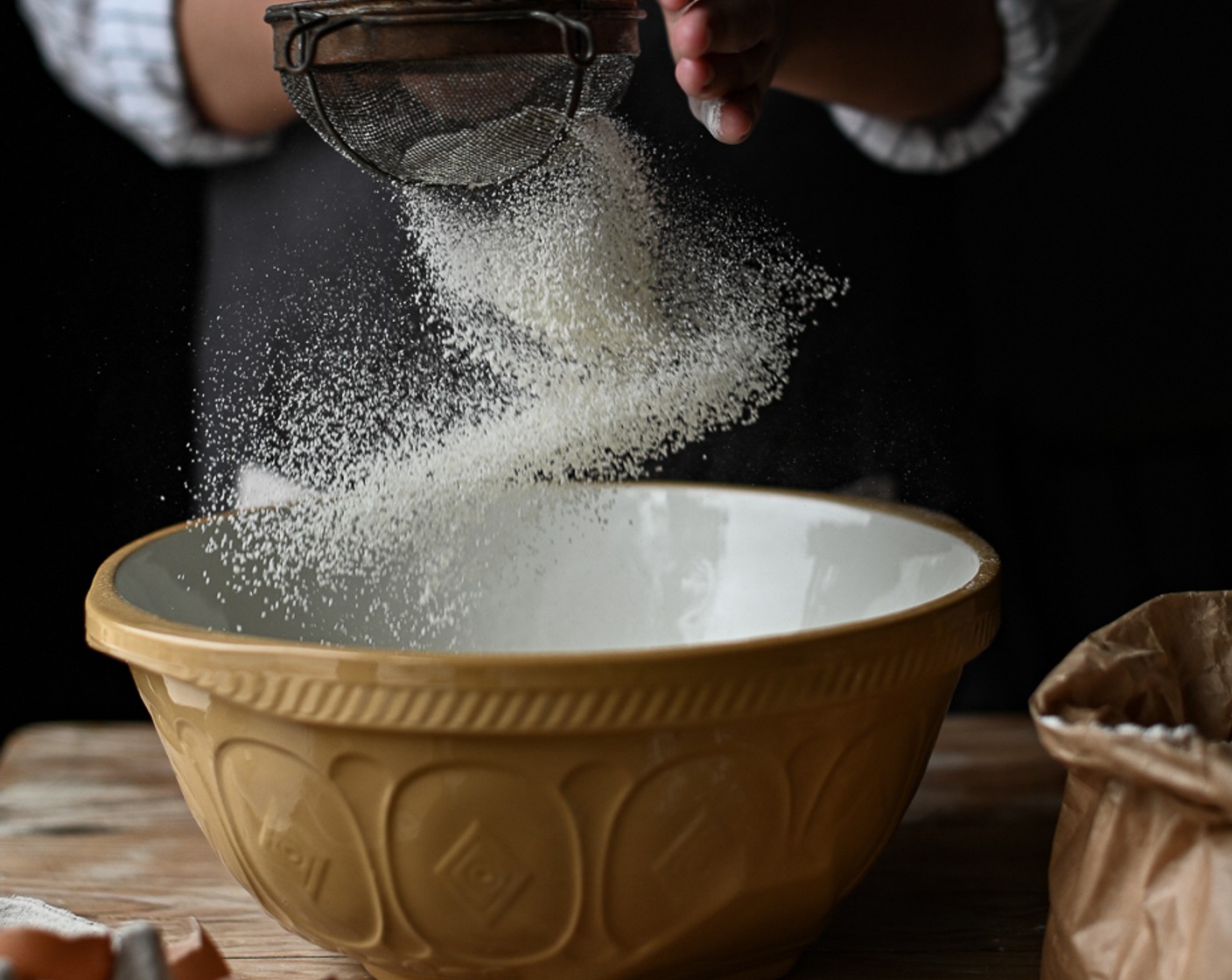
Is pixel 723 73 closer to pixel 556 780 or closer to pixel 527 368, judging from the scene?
pixel 527 368

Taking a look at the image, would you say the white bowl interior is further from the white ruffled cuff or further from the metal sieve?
the white ruffled cuff

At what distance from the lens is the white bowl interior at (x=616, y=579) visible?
73 centimetres

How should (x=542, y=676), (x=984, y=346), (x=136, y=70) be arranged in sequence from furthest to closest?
(x=984, y=346) → (x=136, y=70) → (x=542, y=676)

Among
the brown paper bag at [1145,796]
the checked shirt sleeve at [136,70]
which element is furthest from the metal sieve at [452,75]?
the checked shirt sleeve at [136,70]

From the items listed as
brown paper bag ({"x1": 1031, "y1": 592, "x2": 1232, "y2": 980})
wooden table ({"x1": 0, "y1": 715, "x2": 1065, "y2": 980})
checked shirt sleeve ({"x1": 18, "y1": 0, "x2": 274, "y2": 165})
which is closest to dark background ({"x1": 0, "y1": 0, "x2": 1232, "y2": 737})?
checked shirt sleeve ({"x1": 18, "y1": 0, "x2": 274, "y2": 165})

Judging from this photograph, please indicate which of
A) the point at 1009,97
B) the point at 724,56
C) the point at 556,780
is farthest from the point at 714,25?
the point at 1009,97

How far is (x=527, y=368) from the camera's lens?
76 centimetres

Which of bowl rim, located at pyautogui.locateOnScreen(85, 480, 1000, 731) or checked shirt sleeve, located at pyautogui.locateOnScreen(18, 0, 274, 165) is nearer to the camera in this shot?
bowl rim, located at pyautogui.locateOnScreen(85, 480, 1000, 731)

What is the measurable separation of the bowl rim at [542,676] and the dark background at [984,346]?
1.26 feet

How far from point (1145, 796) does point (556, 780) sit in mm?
229

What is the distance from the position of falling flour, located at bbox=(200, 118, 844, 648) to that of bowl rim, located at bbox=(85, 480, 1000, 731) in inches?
8.3

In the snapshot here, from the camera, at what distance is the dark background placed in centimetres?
127

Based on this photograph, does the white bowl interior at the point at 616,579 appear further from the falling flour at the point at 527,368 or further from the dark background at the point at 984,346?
the dark background at the point at 984,346

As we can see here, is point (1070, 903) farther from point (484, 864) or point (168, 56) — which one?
point (168, 56)
